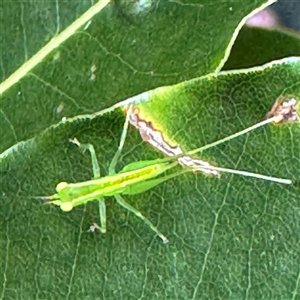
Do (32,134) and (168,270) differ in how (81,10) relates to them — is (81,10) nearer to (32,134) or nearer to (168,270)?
(32,134)

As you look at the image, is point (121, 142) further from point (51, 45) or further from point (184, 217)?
point (51, 45)

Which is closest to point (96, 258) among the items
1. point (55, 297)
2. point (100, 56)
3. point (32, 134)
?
point (55, 297)

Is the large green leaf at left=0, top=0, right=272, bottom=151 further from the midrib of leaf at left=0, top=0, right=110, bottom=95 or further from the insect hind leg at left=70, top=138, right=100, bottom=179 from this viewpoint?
the insect hind leg at left=70, top=138, right=100, bottom=179

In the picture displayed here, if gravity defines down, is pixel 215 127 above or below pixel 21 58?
below

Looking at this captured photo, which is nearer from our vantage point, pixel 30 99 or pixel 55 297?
pixel 55 297

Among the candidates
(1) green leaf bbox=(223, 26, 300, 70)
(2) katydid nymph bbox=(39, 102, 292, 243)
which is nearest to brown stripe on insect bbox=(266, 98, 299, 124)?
(2) katydid nymph bbox=(39, 102, 292, 243)

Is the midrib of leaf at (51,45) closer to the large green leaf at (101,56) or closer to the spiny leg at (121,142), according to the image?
the large green leaf at (101,56)

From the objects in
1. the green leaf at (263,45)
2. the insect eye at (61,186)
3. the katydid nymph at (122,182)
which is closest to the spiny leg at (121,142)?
the katydid nymph at (122,182)
